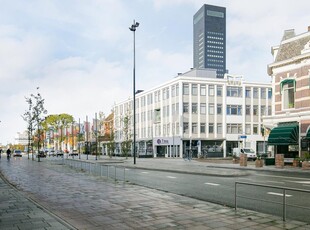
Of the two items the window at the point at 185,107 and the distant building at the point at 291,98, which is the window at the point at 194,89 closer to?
the window at the point at 185,107

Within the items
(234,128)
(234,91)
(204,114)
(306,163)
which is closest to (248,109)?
(234,91)

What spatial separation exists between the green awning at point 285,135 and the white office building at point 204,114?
92.3 feet

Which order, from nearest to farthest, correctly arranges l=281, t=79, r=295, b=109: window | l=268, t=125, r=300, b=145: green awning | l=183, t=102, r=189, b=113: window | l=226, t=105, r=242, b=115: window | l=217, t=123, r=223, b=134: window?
l=268, t=125, r=300, b=145: green awning
l=281, t=79, r=295, b=109: window
l=183, t=102, r=189, b=113: window
l=217, t=123, r=223, b=134: window
l=226, t=105, r=242, b=115: window

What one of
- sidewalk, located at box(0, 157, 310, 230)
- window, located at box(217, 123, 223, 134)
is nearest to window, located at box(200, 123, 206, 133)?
window, located at box(217, 123, 223, 134)

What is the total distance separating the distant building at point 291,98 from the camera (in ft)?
92.4

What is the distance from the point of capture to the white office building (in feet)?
200

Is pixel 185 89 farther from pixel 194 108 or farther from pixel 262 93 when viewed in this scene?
pixel 262 93

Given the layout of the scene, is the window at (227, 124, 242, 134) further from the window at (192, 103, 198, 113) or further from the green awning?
the green awning

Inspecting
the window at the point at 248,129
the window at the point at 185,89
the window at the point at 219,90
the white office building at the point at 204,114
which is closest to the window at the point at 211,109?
the white office building at the point at 204,114

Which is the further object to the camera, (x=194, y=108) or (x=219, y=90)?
(x=219, y=90)

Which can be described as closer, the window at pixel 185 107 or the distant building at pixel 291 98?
the distant building at pixel 291 98

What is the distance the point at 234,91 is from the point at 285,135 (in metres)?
38.2

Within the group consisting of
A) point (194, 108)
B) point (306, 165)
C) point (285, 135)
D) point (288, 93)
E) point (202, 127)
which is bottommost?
point (306, 165)

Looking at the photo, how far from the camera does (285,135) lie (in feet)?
93.2
